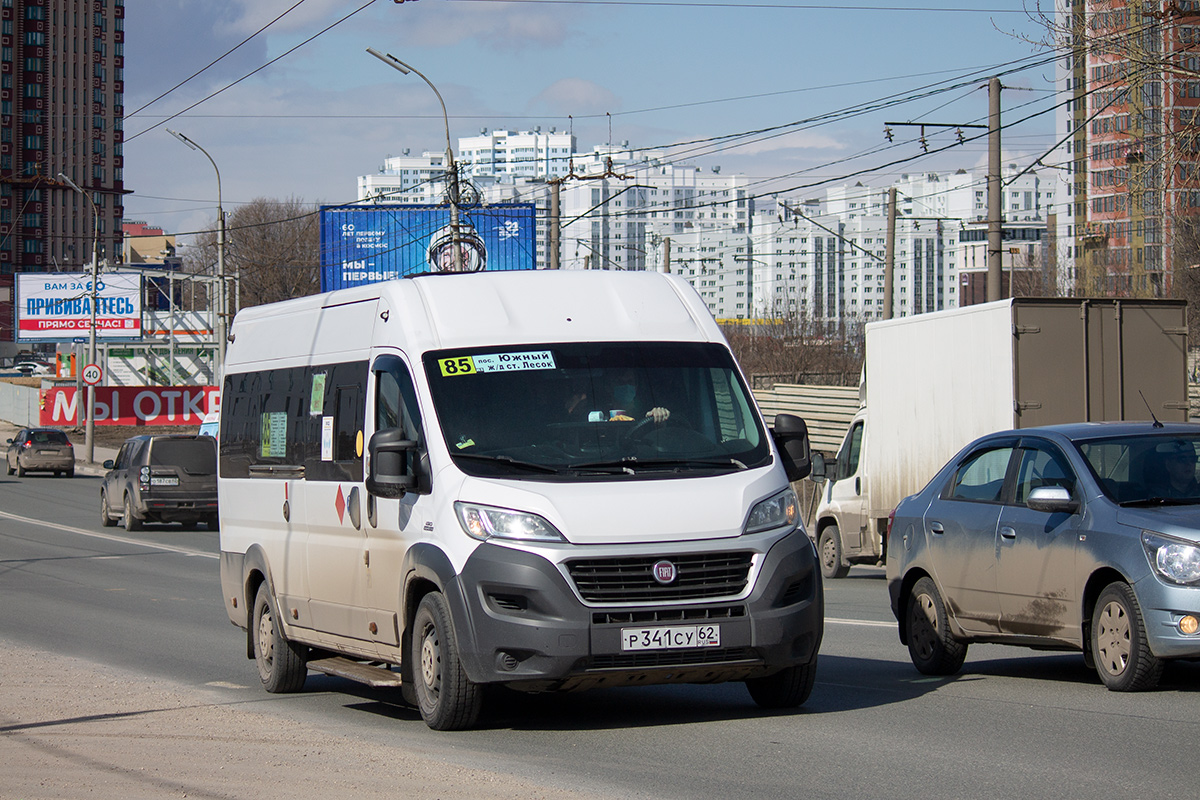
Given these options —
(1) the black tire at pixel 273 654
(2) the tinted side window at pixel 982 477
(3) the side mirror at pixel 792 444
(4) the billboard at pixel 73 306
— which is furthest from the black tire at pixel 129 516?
(4) the billboard at pixel 73 306

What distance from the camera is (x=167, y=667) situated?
1157 cm

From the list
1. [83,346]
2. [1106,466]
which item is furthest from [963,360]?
[83,346]

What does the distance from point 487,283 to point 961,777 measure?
386 cm

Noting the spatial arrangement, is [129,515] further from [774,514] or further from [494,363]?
[774,514]

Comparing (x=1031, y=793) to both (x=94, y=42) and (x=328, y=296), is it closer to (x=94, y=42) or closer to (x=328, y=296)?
(x=328, y=296)

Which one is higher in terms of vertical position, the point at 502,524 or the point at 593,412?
the point at 593,412

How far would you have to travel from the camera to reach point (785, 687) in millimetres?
8062

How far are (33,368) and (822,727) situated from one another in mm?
123752

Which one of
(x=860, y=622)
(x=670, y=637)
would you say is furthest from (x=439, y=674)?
(x=860, y=622)

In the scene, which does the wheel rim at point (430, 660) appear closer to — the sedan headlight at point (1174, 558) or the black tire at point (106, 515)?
the sedan headlight at point (1174, 558)

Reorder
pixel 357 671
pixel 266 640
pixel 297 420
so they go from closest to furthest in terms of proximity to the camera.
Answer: pixel 357 671 < pixel 297 420 < pixel 266 640

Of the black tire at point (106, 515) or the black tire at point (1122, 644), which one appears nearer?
the black tire at point (1122, 644)

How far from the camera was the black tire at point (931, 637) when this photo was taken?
9.77 metres

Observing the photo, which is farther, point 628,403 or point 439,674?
point 628,403
